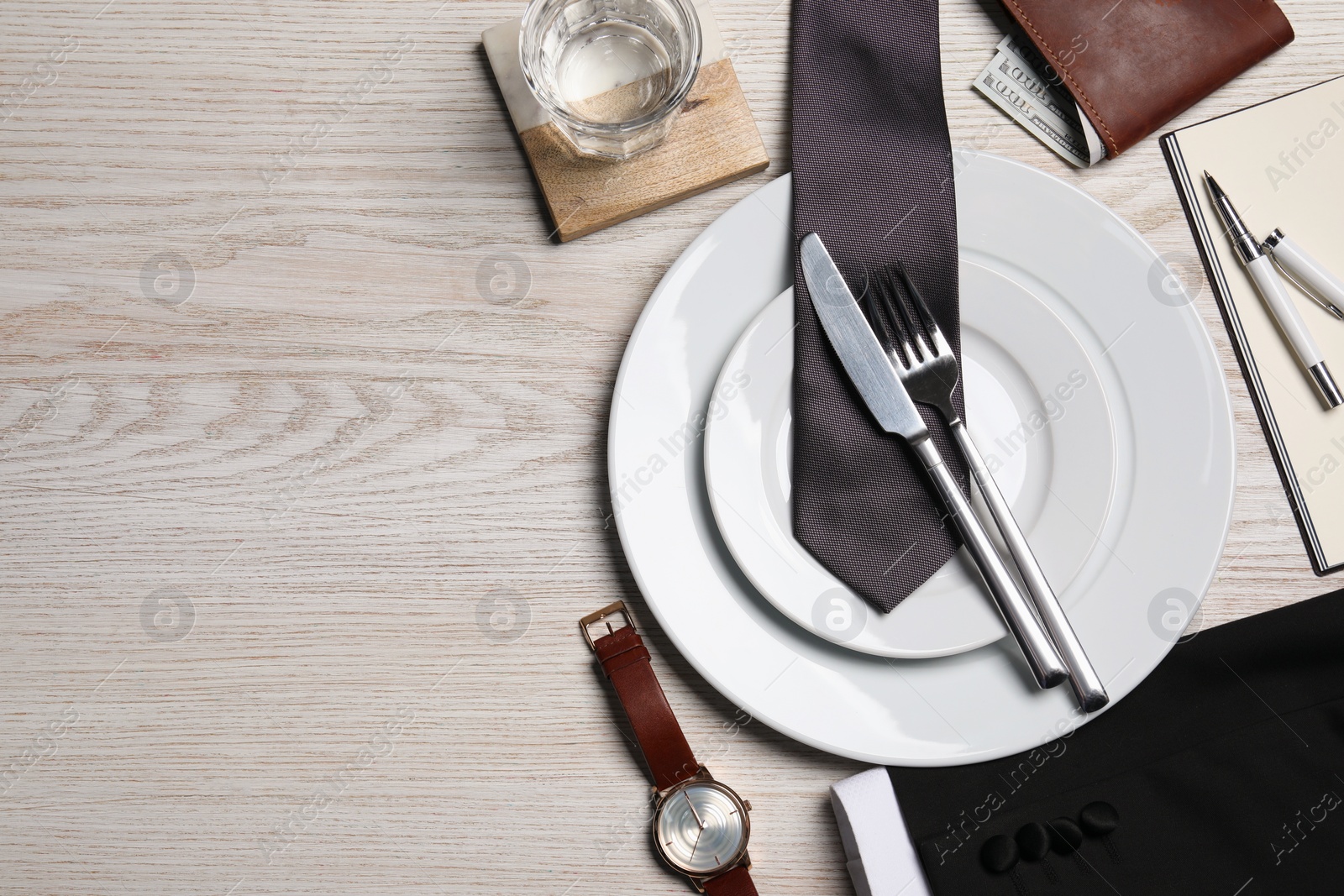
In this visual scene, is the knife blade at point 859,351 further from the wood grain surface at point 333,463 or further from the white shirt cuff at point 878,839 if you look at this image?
the white shirt cuff at point 878,839

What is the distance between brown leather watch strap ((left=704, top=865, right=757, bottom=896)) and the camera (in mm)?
520

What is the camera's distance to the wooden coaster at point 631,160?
54 centimetres

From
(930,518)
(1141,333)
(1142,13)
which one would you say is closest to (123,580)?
(930,518)

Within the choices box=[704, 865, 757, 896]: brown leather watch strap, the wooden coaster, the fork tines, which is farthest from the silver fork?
box=[704, 865, 757, 896]: brown leather watch strap

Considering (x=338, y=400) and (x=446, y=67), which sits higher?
(x=446, y=67)

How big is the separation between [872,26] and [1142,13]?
18 centimetres

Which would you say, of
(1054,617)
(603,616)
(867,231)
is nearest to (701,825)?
(603,616)

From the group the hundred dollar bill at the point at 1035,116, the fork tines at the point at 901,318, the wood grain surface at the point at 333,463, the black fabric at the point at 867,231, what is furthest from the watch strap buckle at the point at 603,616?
the hundred dollar bill at the point at 1035,116

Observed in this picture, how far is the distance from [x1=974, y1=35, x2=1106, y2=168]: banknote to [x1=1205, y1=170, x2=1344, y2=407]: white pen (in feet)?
0.32

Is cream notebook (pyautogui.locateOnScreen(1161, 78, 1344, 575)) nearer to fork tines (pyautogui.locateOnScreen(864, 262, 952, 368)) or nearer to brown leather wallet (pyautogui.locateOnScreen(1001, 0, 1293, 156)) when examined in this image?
brown leather wallet (pyautogui.locateOnScreen(1001, 0, 1293, 156))

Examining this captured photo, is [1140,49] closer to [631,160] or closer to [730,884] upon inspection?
[631,160]

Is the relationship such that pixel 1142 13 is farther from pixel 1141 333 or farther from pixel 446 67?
pixel 446 67

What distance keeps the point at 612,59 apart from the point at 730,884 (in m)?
0.53

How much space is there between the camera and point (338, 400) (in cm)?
56
